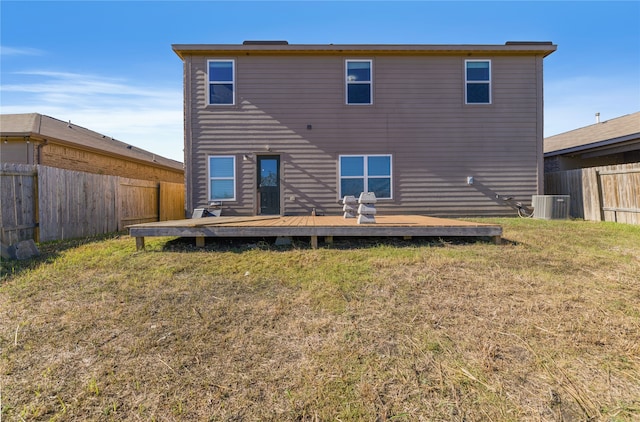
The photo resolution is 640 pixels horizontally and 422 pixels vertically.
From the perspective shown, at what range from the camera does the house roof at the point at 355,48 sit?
8977mm

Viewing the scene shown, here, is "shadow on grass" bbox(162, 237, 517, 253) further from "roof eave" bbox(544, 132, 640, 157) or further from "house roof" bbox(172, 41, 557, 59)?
"roof eave" bbox(544, 132, 640, 157)

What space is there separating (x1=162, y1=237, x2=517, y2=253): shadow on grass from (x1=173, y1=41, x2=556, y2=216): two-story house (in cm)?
324

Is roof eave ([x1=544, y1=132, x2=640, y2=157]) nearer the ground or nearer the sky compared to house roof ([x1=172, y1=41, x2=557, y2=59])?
nearer the ground

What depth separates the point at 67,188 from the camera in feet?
23.2

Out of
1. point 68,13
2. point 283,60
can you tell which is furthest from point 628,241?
point 68,13

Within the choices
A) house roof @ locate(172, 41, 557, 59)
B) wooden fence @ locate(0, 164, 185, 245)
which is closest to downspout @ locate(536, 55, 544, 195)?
house roof @ locate(172, 41, 557, 59)

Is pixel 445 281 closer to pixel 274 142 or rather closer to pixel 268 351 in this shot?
pixel 268 351

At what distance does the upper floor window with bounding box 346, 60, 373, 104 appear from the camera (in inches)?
368

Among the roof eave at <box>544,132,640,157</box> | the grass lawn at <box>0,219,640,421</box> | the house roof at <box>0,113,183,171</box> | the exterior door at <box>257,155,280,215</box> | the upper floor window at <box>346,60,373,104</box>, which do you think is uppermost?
the upper floor window at <box>346,60,373,104</box>

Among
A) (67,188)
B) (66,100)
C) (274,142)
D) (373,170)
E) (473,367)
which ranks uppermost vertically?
(66,100)

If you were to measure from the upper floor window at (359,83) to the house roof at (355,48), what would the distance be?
369mm

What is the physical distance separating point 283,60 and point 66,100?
864 centimetres

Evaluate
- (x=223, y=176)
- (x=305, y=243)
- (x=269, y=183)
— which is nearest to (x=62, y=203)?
(x=223, y=176)

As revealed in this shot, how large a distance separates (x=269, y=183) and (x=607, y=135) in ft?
42.6
